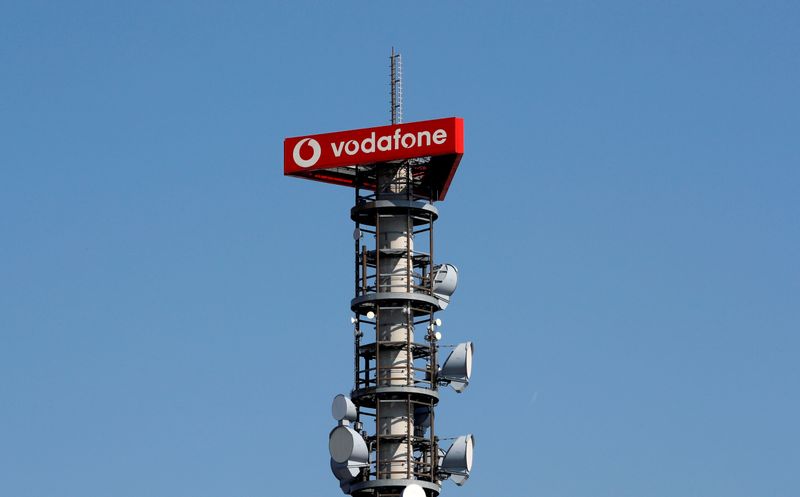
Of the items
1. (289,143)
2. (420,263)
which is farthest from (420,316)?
(289,143)

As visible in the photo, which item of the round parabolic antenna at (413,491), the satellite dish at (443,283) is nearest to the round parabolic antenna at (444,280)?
the satellite dish at (443,283)

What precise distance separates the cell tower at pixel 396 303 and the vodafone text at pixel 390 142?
58 mm

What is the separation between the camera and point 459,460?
14862cm

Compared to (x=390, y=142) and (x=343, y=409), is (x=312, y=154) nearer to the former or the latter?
(x=390, y=142)

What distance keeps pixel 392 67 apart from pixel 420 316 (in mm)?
15796

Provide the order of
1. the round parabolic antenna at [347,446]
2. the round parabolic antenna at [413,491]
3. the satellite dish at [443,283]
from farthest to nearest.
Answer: the satellite dish at [443,283], the round parabolic antenna at [347,446], the round parabolic antenna at [413,491]

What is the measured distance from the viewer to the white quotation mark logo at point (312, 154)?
154125 mm

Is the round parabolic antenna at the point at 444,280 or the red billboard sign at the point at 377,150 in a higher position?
the red billboard sign at the point at 377,150

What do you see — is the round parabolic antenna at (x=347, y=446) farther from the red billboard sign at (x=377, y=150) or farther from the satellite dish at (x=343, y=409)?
the red billboard sign at (x=377, y=150)

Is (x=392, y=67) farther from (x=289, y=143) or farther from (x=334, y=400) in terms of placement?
(x=334, y=400)

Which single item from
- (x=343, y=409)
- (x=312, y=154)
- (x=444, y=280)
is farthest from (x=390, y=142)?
(x=343, y=409)

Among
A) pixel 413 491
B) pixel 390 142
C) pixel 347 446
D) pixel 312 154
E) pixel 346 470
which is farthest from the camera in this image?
pixel 312 154

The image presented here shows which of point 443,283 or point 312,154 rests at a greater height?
point 312,154

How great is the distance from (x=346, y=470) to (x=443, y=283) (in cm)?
1345
